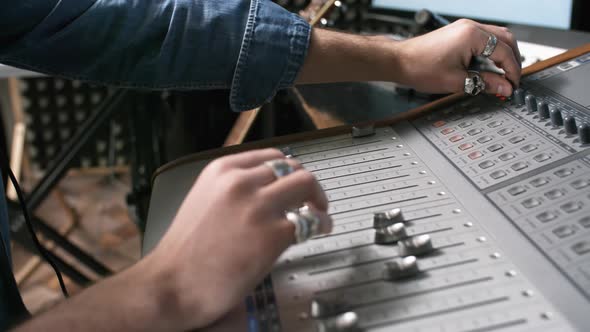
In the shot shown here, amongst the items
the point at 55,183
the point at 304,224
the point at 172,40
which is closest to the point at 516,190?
the point at 304,224

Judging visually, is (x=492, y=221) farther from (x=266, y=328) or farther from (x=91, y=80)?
(x=91, y=80)

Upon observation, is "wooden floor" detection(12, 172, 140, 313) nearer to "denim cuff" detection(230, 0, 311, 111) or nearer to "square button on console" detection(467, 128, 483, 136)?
"denim cuff" detection(230, 0, 311, 111)

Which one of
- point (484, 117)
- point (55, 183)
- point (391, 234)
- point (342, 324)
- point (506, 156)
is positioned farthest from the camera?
point (55, 183)

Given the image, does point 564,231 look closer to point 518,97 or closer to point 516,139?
point 516,139

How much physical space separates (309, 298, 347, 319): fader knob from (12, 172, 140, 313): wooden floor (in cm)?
167

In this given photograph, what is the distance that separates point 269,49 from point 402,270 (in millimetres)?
397

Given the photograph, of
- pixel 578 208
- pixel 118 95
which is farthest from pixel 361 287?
pixel 118 95

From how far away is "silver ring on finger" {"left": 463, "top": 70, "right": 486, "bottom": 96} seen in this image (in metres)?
0.76

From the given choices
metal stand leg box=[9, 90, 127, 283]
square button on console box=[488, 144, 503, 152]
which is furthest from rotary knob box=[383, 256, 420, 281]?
metal stand leg box=[9, 90, 127, 283]

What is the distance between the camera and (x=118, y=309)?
435mm

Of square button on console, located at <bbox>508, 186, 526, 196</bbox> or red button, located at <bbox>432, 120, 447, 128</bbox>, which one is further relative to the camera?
red button, located at <bbox>432, 120, 447, 128</bbox>

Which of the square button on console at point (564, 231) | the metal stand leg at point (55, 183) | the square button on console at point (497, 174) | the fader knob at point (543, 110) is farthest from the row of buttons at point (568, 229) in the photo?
the metal stand leg at point (55, 183)

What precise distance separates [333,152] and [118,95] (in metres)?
1.28

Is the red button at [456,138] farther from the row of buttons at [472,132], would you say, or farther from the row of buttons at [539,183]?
the row of buttons at [539,183]
